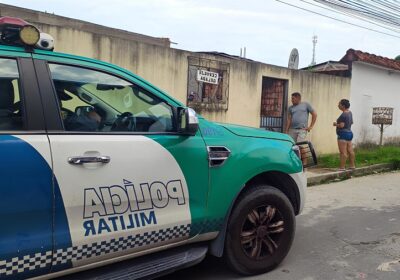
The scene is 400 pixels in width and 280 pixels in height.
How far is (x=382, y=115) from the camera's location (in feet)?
42.0

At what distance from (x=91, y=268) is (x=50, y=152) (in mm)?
829

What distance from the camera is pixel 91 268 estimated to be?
2789 mm

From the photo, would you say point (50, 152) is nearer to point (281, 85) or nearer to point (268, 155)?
point (268, 155)

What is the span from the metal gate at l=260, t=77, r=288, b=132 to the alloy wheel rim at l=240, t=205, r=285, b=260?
247 inches

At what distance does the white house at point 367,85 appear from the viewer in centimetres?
1230

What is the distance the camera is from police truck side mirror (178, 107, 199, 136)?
3094 mm

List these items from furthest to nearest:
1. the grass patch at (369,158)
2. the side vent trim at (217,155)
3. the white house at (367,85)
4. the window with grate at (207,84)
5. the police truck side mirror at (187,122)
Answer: the white house at (367,85) → the grass patch at (369,158) → the window with grate at (207,84) → the side vent trim at (217,155) → the police truck side mirror at (187,122)

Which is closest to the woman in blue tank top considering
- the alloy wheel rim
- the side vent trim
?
the alloy wheel rim

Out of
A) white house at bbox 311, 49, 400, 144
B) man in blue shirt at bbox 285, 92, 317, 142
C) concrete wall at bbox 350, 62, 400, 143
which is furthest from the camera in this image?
concrete wall at bbox 350, 62, 400, 143

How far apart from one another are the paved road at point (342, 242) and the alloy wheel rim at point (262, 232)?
8.9 inches

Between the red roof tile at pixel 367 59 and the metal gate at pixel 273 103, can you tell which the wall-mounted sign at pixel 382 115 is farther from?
the metal gate at pixel 273 103

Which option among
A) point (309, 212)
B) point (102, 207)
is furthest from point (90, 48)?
point (102, 207)

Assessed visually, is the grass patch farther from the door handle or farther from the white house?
the door handle

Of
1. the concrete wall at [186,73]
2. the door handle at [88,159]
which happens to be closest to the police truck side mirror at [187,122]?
the door handle at [88,159]
